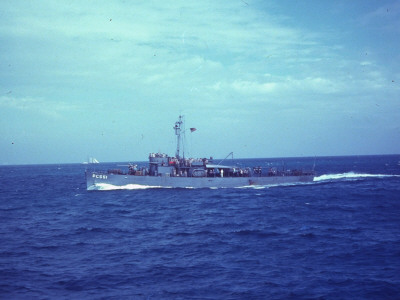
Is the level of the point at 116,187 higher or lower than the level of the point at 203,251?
higher

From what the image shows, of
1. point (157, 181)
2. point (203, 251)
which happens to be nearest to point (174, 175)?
point (157, 181)

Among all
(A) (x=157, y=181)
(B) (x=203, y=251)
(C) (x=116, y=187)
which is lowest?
(B) (x=203, y=251)

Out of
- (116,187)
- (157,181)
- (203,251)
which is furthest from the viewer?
(116,187)

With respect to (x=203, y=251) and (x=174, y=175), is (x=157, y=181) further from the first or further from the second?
(x=203, y=251)

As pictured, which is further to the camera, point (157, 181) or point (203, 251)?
point (157, 181)

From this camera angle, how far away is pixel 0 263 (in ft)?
73.2

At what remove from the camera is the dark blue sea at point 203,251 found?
17672 millimetres

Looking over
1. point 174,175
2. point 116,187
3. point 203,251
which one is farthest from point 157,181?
point 203,251

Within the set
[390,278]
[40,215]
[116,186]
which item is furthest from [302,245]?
[116,186]

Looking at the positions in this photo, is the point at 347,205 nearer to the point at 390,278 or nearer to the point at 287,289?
the point at 390,278

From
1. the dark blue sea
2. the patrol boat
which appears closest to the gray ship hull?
the patrol boat

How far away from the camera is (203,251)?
24438 millimetres

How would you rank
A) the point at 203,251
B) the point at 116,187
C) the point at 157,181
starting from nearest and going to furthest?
the point at 203,251
the point at 157,181
the point at 116,187

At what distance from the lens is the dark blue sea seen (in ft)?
58.0
